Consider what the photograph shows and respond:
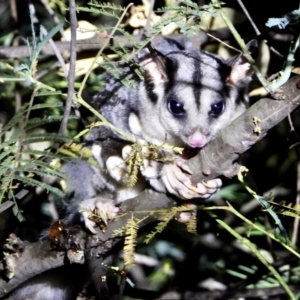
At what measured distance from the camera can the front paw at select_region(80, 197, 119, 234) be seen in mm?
2457

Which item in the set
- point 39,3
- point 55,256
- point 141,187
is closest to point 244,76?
point 141,187

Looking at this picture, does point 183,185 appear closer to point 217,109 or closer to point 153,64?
point 217,109

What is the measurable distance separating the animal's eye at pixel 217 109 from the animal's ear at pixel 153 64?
10.0 inches

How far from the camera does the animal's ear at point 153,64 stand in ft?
8.66

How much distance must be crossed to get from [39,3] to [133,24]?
0.62 m

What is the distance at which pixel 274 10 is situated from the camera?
12.0 feet

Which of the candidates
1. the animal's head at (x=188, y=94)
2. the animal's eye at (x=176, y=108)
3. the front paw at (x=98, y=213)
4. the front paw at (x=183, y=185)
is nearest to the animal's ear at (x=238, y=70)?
the animal's head at (x=188, y=94)

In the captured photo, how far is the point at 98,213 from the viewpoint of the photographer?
2.54 metres

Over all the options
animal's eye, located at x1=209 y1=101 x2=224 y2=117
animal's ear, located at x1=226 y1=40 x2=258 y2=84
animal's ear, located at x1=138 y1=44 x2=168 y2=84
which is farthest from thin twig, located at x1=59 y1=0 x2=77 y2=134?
animal's ear, located at x1=226 y1=40 x2=258 y2=84

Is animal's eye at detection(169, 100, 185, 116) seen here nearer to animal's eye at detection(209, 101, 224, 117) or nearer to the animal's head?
the animal's head

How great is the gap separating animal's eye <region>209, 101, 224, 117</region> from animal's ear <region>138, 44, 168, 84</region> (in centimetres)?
26

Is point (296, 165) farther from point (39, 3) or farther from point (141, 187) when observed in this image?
point (39, 3)

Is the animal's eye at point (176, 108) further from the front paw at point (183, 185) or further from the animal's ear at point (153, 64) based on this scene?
the front paw at point (183, 185)

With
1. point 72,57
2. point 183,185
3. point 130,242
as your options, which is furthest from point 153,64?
point 130,242
